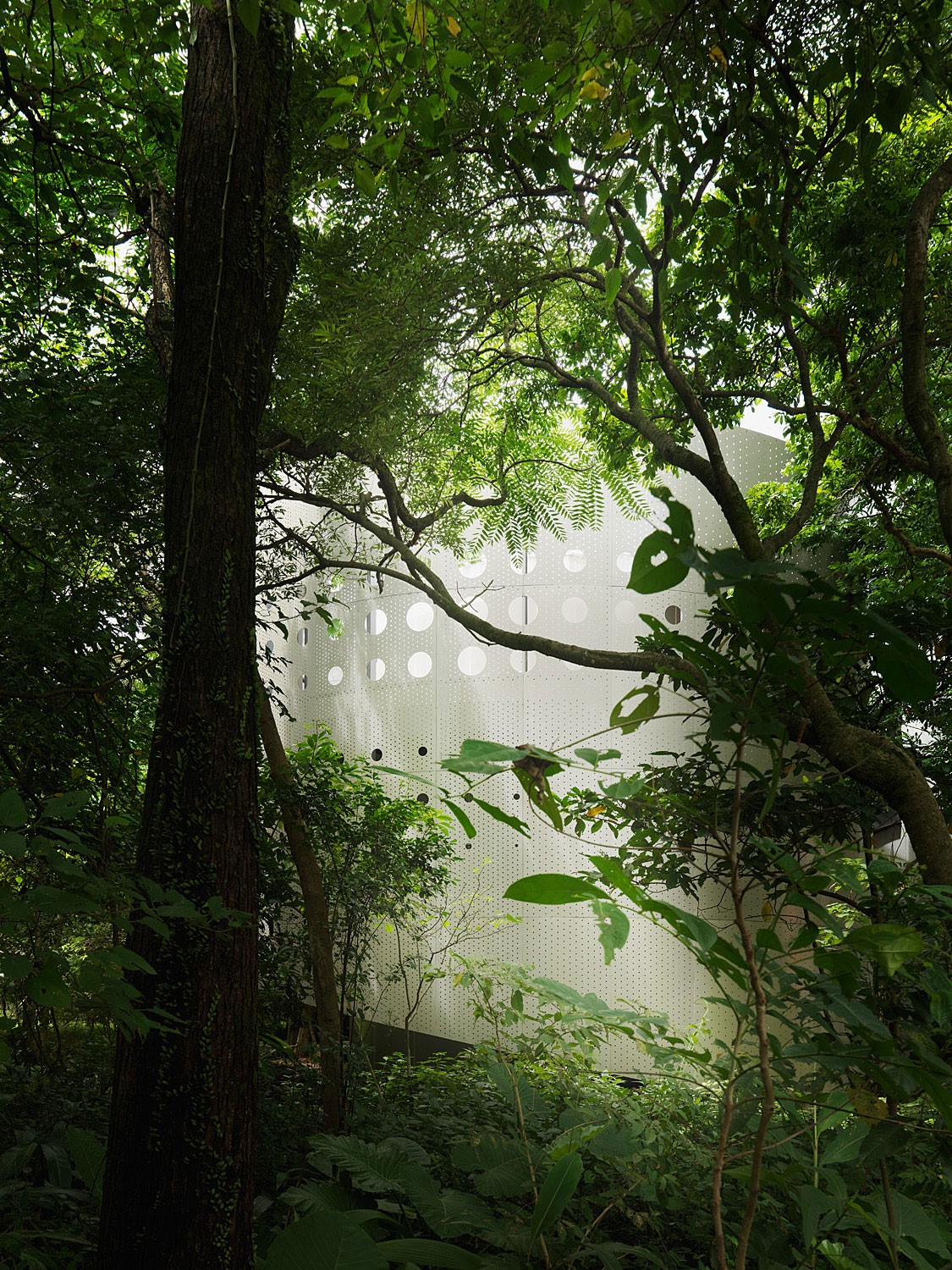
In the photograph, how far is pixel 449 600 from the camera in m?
4.11

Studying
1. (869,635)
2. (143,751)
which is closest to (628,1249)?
(869,635)

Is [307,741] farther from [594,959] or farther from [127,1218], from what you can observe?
[127,1218]

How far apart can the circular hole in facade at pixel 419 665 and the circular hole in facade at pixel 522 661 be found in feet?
2.58

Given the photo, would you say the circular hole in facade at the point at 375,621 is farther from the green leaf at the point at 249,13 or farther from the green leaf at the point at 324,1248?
the green leaf at the point at 324,1248

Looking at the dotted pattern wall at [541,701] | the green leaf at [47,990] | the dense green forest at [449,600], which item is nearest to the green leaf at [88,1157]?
Result: the dense green forest at [449,600]

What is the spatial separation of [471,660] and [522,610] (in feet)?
1.93

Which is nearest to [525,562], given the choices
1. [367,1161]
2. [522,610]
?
[522,610]

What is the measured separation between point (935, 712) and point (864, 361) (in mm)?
1873

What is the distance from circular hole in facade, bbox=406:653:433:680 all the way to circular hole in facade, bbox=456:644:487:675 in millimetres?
299

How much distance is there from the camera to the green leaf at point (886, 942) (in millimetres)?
696

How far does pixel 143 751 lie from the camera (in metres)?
3.89

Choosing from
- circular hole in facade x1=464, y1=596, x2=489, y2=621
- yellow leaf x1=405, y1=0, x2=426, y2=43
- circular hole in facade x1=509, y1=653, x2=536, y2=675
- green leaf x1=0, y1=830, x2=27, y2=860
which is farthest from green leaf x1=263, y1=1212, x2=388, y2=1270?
circular hole in facade x1=464, y1=596, x2=489, y2=621

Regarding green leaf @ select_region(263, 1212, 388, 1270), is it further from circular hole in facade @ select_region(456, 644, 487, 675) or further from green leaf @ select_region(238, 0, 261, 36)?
circular hole in facade @ select_region(456, 644, 487, 675)

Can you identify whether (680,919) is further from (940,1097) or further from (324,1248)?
(324,1248)
